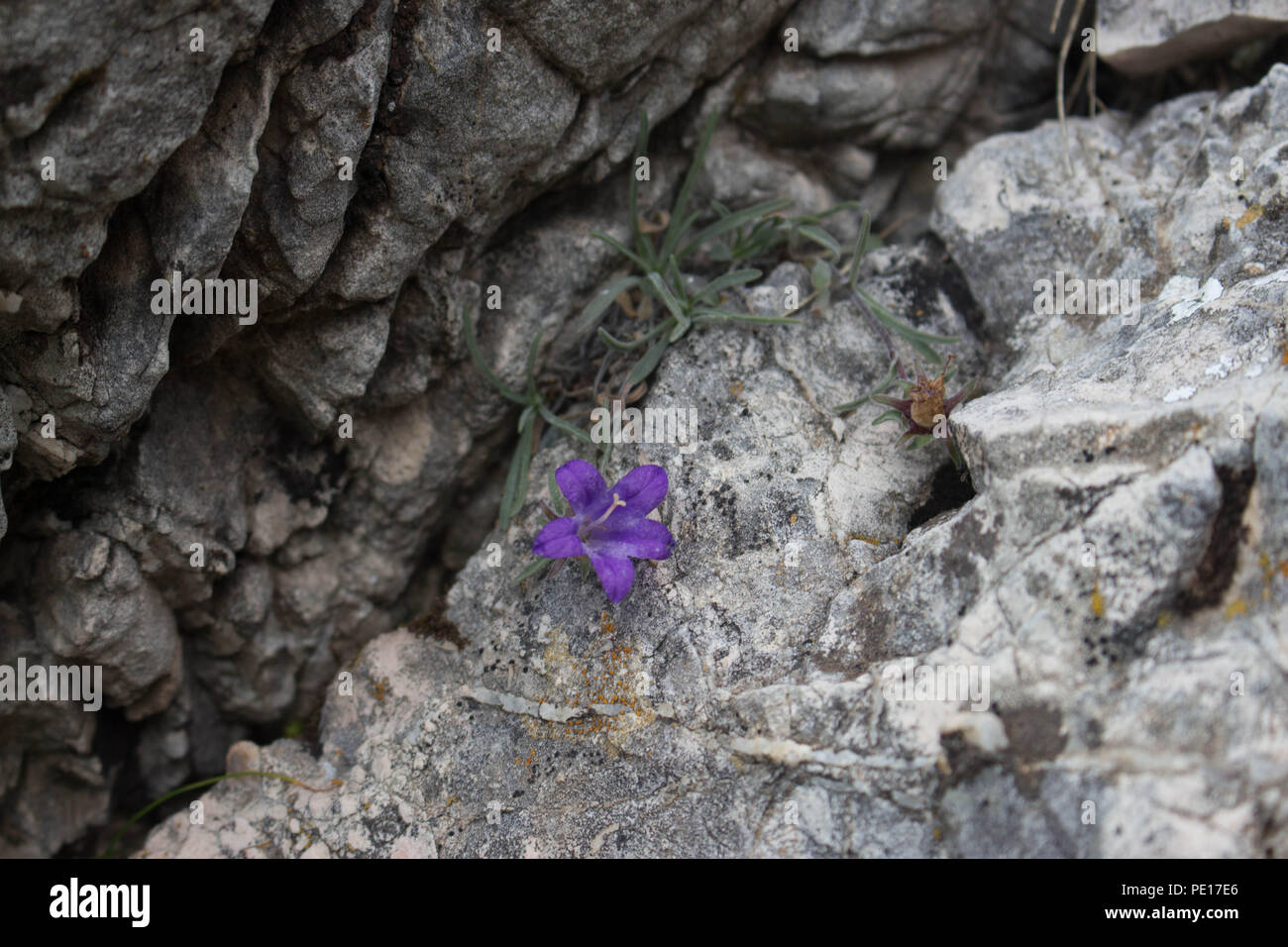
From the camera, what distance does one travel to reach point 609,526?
3.02 m

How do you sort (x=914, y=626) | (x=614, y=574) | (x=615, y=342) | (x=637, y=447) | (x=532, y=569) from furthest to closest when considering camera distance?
(x=615, y=342) → (x=637, y=447) → (x=532, y=569) → (x=614, y=574) → (x=914, y=626)

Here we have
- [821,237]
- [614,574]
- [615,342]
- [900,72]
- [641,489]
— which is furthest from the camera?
[900,72]

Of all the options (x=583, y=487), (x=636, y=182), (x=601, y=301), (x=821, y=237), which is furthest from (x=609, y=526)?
(x=821, y=237)

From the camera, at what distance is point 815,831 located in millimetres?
2500

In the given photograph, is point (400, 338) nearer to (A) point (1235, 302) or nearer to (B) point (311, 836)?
(B) point (311, 836)

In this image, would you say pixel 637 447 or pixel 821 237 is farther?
pixel 821 237

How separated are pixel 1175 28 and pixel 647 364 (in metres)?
2.40

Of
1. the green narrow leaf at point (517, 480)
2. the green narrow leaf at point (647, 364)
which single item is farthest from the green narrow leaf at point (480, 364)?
the green narrow leaf at point (647, 364)

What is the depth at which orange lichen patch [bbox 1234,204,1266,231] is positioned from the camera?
3023mm

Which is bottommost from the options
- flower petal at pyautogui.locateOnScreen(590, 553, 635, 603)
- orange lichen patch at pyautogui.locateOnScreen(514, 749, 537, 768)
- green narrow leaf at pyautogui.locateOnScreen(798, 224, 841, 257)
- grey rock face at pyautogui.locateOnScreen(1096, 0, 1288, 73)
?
orange lichen patch at pyautogui.locateOnScreen(514, 749, 537, 768)

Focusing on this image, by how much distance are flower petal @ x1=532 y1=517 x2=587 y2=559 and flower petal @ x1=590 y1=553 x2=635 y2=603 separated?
0.23ft

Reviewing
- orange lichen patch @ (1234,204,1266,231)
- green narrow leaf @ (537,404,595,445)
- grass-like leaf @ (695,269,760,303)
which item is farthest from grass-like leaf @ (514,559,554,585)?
orange lichen patch @ (1234,204,1266,231)

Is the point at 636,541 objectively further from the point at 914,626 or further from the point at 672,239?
the point at 672,239

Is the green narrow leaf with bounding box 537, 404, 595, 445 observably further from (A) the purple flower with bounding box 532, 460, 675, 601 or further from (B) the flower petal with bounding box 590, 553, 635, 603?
(B) the flower petal with bounding box 590, 553, 635, 603
